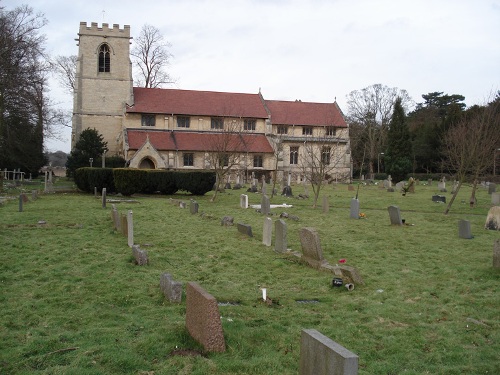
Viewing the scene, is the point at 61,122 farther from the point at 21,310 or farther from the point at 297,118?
the point at 21,310

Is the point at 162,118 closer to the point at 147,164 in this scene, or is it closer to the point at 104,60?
the point at 147,164

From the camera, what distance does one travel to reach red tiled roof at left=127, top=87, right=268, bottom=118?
50041 millimetres

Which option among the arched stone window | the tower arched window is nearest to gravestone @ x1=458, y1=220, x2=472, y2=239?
the arched stone window

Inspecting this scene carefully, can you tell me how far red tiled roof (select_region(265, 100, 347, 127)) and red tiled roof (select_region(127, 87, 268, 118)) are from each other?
202 centimetres

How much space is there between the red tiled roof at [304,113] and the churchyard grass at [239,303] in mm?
40724

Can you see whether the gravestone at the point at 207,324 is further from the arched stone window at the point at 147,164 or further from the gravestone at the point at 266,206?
the arched stone window at the point at 147,164

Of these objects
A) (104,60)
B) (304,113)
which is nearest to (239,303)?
(104,60)

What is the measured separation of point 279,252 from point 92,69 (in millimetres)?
43074

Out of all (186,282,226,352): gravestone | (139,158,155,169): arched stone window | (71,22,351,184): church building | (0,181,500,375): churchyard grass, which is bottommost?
(0,181,500,375): churchyard grass

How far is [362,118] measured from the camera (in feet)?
242

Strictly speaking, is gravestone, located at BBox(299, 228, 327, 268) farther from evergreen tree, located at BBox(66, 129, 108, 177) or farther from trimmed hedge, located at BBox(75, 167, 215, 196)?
evergreen tree, located at BBox(66, 129, 108, 177)

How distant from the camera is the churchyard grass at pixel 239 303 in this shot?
16.9 ft

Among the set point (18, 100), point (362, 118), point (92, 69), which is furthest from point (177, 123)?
point (362, 118)

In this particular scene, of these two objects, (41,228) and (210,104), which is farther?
(210,104)
